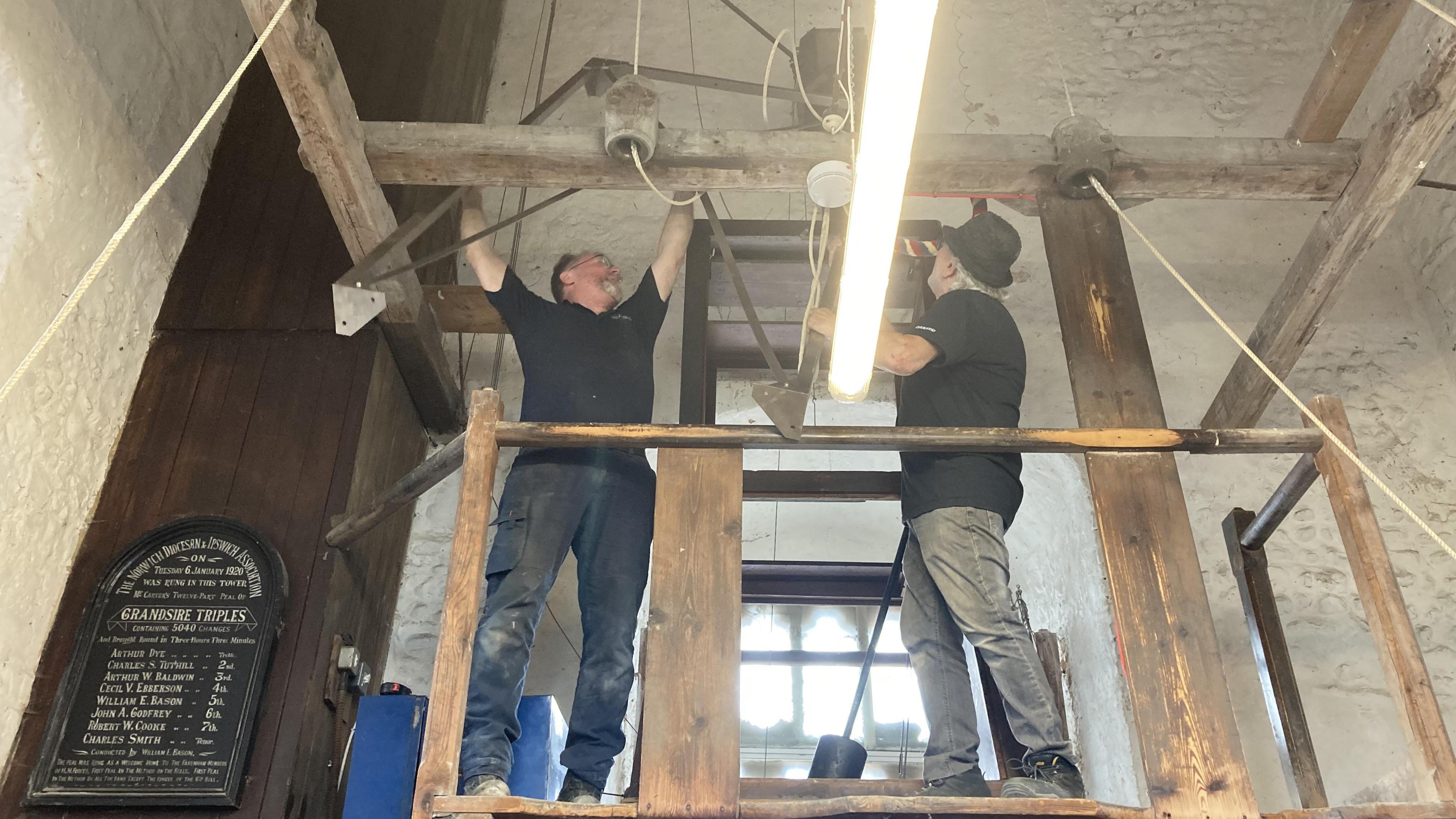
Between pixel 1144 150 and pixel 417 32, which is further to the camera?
pixel 417 32

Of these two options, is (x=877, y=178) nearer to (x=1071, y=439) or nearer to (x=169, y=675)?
(x=1071, y=439)

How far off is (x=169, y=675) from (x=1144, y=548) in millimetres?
2818

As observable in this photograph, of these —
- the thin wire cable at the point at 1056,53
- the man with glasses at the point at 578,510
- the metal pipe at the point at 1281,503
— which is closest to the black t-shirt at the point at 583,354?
the man with glasses at the point at 578,510

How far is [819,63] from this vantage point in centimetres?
435

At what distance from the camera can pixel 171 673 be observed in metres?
3.40

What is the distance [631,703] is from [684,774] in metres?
2.13

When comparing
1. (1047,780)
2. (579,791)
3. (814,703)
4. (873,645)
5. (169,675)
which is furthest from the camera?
(814,703)

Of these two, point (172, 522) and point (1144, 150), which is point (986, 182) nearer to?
point (1144, 150)

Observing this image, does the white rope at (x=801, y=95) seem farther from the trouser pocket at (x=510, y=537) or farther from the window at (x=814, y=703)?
the window at (x=814, y=703)

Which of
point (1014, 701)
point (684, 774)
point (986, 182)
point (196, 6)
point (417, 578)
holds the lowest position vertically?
point (684, 774)

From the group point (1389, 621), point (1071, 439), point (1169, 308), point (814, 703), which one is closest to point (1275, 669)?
point (1389, 621)

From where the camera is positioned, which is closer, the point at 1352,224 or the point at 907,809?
the point at 907,809

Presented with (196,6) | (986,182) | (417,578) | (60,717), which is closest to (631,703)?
(417,578)

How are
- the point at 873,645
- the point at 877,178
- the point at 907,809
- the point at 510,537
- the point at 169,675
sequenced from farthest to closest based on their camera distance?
the point at 873,645 < the point at 169,675 < the point at 510,537 < the point at 907,809 < the point at 877,178
